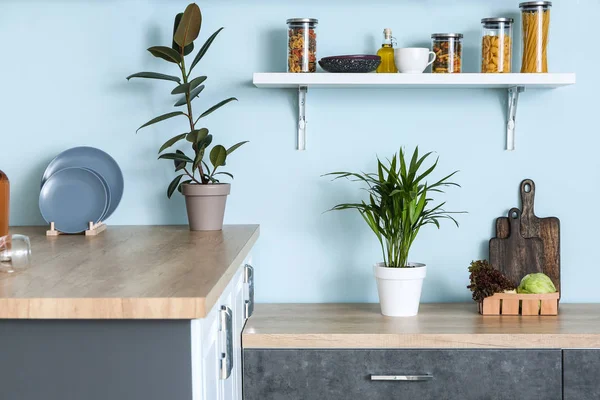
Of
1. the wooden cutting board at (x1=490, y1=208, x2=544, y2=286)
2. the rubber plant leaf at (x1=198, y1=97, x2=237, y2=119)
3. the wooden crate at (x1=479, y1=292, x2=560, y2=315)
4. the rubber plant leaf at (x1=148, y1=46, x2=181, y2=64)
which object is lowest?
the wooden crate at (x1=479, y1=292, x2=560, y2=315)

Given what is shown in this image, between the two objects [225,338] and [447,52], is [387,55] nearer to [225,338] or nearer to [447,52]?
[447,52]

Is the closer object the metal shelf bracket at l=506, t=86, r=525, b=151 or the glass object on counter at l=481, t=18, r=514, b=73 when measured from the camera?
the glass object on counter at l=481, t=18, r=514, b=73

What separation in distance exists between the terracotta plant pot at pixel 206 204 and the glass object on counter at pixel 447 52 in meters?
0.81

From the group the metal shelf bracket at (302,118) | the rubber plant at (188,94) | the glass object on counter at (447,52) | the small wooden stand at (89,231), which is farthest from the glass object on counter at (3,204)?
the glass object on counter at (447,52)

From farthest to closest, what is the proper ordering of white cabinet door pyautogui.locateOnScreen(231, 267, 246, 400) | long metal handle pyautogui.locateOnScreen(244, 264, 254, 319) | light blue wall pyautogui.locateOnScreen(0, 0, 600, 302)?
light blue wall pyautogui.locateOnScreen(0, 0, 600, 302) < long metal handle pyautogui.locateOnScreen(244, 264, 254, 319) < white cabinet door pyautogui.locateOnScreen(231, 267, 246, 400)

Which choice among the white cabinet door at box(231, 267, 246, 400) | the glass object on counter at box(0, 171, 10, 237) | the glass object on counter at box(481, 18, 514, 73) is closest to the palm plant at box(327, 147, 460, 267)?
the glass object on counter at box(481, 18, 514, 73)

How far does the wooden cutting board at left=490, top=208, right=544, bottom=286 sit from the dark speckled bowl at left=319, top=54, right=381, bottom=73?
0.74m

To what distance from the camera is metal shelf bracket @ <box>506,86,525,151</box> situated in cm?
275

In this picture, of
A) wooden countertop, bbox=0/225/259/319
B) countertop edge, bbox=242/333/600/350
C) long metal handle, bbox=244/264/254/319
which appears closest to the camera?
wooden countertop, bbox=0/225/259/319

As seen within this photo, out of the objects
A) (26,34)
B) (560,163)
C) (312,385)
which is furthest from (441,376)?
(26,34)

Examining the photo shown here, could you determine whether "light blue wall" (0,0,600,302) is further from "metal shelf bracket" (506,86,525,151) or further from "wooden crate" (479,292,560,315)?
"wooden crate" (479,292,560,315)

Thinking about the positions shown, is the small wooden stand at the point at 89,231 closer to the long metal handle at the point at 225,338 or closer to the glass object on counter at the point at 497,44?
the long metal handle at the point at 225,338

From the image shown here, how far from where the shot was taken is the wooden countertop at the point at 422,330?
92.4 inches

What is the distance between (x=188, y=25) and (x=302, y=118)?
0.52 m
